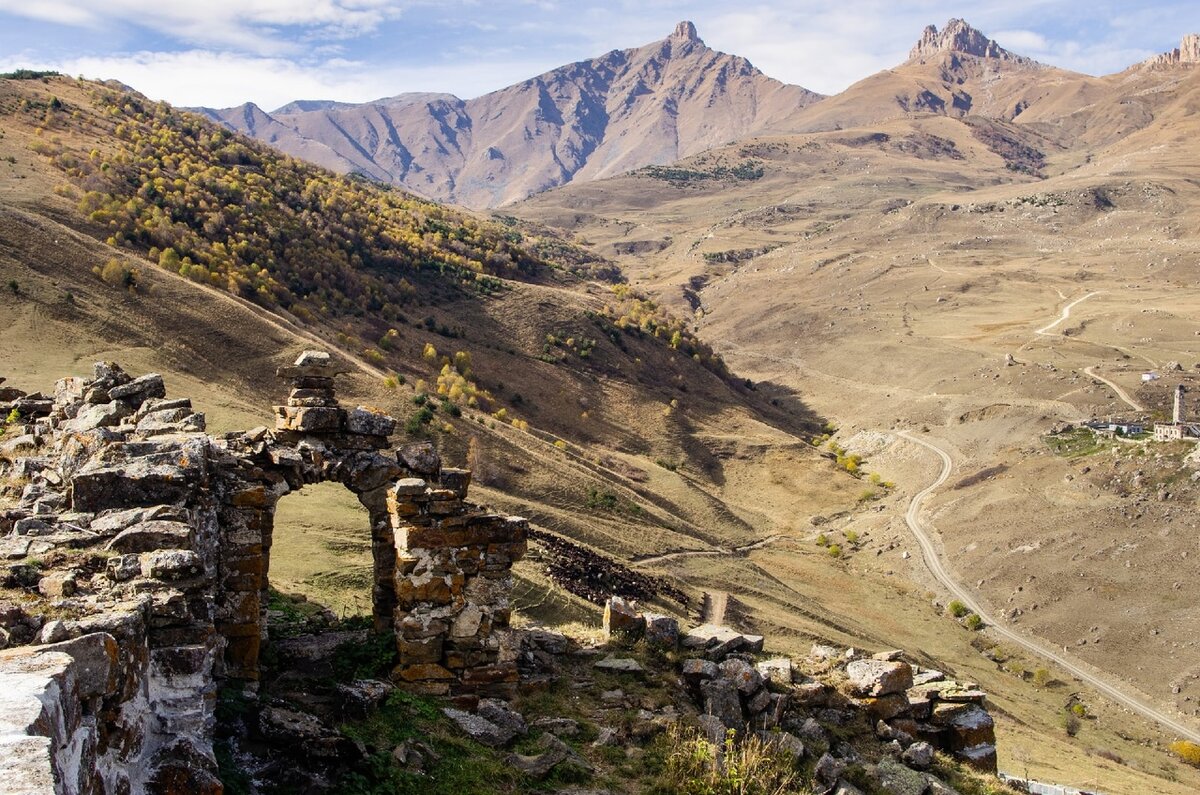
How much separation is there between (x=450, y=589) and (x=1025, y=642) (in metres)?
33.9

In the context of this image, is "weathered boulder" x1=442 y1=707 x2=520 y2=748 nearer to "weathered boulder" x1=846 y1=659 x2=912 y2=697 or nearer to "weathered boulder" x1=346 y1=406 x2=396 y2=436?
"weathered boulder" x1=346 y1=406 x2=396 y2=436

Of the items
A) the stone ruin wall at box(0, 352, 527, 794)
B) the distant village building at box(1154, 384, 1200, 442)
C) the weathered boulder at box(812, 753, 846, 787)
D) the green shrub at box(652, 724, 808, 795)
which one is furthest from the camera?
the distant village building at box(1154, 384, 1200, 442)

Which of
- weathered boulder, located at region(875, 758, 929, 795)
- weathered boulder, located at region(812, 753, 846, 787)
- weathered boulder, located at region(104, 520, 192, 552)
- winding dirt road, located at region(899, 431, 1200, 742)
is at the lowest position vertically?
winding dirt road, located at region(899, 431, 1200, 742)

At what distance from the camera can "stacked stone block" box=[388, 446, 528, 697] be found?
10742 millimetres

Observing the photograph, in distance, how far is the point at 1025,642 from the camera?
37.4m

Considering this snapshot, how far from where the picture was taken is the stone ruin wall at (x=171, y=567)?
5270mm

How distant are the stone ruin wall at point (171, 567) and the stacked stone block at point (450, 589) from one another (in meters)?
0.02

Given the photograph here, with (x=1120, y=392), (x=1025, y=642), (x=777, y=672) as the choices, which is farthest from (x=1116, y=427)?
(x=777, y=672)

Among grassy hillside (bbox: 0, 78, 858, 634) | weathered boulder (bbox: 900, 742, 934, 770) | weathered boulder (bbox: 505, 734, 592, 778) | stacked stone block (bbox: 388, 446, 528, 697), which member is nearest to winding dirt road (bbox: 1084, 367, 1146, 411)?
grassy hillside (bbox: 0, 78, 858, 634)

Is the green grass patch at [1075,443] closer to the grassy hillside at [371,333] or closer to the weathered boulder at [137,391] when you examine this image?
the grassy hillside at [371,333]

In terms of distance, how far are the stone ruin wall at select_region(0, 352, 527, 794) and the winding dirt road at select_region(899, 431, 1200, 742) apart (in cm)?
3051

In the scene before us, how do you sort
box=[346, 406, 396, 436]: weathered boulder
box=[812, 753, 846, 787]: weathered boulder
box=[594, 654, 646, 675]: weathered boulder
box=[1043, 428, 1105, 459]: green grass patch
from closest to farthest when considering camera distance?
box=[812, 753, 846, 787]: weathered boulder < box=[346, 406, 396, 436]: weathered boulder < box=[594, 654, 646, 675]: weathered boulder < box=[1043, 428, 1105, 459]: green grass patch

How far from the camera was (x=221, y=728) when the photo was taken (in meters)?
7.73

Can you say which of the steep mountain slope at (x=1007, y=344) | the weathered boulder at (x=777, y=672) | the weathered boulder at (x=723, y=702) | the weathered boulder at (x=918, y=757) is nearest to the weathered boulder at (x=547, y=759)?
the weathered boulder at (x=723, y=702)
